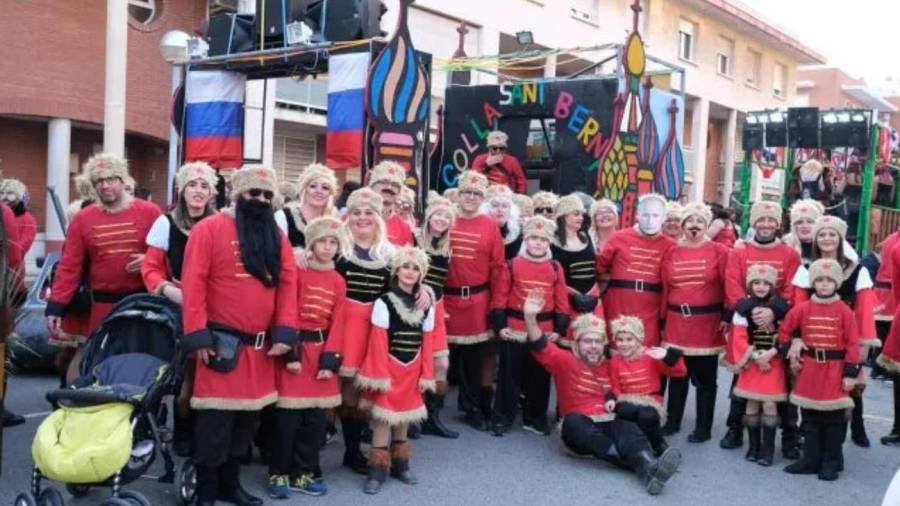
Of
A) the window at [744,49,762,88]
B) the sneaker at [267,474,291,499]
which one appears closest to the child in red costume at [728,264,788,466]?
the sneaker at [267,474,291,499]

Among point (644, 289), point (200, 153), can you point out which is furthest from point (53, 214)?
point (644, 289)

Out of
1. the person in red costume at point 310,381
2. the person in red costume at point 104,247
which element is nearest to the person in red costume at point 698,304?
the person in red costume at point 310,381

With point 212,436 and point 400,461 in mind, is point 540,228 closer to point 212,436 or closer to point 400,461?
point 400,461

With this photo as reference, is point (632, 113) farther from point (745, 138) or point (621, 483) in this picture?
point (745, 138)

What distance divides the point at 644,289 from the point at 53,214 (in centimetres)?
1002

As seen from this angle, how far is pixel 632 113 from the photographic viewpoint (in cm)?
945

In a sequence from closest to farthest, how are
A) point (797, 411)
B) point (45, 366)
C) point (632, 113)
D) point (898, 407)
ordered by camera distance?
point (797, 411) < point (898, 407) < point (45, 366) < point (632, 113)

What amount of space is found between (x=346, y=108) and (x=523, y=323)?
274 cm

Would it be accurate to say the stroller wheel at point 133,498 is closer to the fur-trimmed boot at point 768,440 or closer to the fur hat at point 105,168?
the fur hat at point 105,168

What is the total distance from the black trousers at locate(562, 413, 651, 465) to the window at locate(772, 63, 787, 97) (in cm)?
2709

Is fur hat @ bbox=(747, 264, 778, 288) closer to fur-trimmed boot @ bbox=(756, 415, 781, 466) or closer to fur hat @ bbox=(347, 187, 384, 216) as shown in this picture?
fur-trimmed boot @ bbox=(756, 415, 781, 466)

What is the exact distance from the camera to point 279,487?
16.0 feet

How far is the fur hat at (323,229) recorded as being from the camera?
4.90 metres

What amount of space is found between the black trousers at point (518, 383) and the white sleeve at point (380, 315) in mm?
1565
